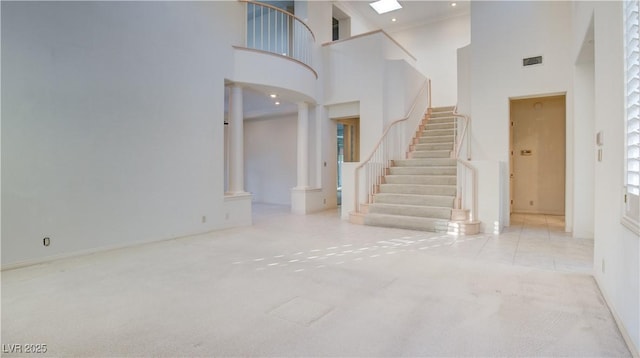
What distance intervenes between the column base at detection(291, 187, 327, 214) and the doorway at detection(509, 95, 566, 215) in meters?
4.72

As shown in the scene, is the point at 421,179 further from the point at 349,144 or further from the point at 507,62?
the point at 349,144

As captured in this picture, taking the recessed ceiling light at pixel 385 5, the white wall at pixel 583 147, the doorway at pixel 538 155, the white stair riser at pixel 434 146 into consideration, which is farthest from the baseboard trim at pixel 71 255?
the recessed ceiling light at pixel 385 5

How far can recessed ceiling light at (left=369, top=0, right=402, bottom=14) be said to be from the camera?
368 inches

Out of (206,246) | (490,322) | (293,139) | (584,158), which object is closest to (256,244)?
(206,246)

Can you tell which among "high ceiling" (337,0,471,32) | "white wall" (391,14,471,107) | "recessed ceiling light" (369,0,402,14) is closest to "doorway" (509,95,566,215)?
"white wall" (391,14,471,107)

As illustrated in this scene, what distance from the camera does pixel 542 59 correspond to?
5684mm

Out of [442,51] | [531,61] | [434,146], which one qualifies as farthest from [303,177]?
[442,51]

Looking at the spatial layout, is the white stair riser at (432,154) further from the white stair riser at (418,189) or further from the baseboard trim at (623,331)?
the baseboard trim at (623,331)

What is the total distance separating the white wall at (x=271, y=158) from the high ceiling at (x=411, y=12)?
13.2 feet

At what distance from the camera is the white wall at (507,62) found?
5.56 meters

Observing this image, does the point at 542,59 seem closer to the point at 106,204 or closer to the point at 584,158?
the point at 584,158

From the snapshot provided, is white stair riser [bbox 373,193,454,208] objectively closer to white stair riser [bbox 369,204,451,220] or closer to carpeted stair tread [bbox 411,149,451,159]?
white stair riser [bbox 369,204,451,220]

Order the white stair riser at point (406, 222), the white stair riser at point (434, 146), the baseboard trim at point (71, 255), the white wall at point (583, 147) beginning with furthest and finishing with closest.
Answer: the white stair riser at point (434, 146) → the white stair riser at point (406, 222) → the white wall at point (583, 147) → the baseboard trim at point (71, 255)

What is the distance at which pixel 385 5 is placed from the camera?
952 centimetres
